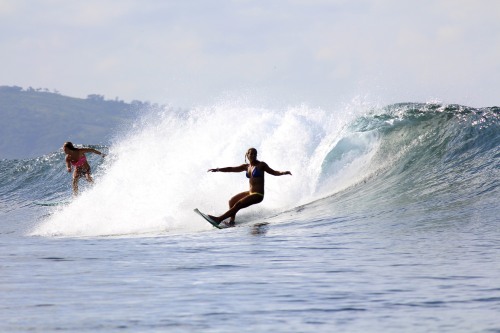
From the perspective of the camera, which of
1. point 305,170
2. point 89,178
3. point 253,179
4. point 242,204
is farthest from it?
point 89,178

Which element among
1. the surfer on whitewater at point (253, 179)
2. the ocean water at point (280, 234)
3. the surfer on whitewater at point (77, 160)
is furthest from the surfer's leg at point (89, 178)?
the surfer on whitewater at point (253, 179)

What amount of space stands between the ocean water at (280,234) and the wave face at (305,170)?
0.15 feet

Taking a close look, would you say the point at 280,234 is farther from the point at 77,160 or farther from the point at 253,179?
the point at 77,160

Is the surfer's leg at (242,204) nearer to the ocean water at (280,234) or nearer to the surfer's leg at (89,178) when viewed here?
the ocean water at (280,234)

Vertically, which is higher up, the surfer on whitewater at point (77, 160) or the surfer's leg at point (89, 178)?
the surfer on whitewater at point (77, 160)

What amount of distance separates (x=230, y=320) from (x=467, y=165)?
37.9ft

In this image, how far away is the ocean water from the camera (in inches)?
265

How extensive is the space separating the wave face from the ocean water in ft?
0.15

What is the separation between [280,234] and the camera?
Result: 12156 mm

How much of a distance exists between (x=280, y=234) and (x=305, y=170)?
5.97 meters

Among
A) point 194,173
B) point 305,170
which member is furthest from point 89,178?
point 305,170

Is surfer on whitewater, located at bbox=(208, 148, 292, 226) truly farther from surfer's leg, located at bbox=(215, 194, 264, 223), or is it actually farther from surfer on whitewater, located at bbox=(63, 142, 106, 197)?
surfer on whitewater, located at bbox=(63, 142, 106, 197)

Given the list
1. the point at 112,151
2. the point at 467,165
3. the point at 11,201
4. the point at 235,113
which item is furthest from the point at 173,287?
the point at 11,201

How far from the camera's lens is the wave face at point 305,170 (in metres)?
15.0
